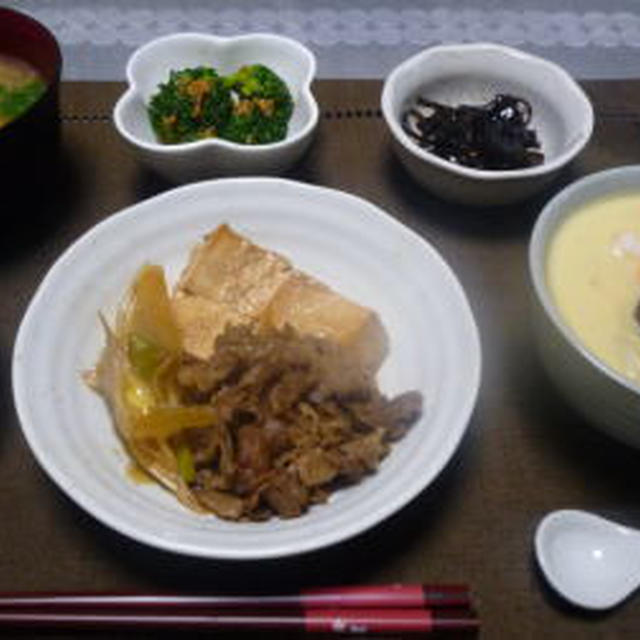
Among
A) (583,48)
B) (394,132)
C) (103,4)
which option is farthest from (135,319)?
(583,48)

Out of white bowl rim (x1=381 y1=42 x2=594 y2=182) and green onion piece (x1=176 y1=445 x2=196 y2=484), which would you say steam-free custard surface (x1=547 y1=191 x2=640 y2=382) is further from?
green onion piece (x1=176 y1=445 x2=196 y2=484)

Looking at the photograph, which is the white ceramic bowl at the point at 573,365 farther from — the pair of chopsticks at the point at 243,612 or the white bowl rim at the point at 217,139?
the white bowl rim at the point at 217,139

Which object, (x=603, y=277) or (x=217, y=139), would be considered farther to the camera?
(x=217, y=139)

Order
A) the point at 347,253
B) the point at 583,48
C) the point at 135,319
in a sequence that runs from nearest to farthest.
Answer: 1. the point at 135,319
2. the point at 347,253
3. the point at 583,48

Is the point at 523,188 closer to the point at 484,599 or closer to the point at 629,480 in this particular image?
the point at 629,480

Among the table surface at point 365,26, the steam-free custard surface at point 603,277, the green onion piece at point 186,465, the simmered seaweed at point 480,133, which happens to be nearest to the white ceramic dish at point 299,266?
the green onion piece at point 186,465

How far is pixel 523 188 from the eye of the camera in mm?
1642

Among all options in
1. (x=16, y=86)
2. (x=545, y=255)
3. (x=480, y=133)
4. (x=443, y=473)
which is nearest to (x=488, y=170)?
(x=480, y=133)

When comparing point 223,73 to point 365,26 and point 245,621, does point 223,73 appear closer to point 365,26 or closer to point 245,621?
point 365,26

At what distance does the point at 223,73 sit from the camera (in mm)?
1880

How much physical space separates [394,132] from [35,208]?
69 cm

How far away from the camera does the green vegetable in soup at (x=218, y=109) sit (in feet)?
5.63

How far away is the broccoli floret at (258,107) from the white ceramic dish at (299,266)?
184mm

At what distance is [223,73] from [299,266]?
0.54 metres
